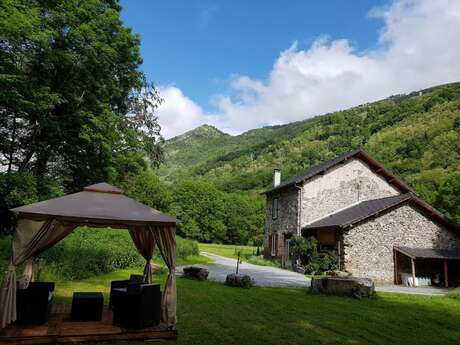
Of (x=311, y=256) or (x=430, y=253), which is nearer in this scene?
(x=430, y=253)

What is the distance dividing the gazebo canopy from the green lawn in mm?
2384

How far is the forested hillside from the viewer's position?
154ft

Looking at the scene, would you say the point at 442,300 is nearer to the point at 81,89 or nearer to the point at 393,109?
the point at 81,89

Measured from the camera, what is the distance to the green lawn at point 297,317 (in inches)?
295

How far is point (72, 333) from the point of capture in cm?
657

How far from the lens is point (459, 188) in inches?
1308

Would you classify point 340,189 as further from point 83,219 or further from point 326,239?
point 83,219

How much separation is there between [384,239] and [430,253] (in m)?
2.29

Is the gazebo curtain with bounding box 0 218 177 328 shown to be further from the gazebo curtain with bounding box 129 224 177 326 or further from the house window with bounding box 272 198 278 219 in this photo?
the house window with bounding box 272 198 278 219

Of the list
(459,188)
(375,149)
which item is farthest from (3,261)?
(375,149)

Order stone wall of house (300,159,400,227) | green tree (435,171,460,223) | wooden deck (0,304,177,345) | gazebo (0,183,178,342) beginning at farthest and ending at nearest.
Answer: green tree (435,171,460,223) < stone wall of house (300,159,400,227) < gazebo (0,183,178,342) < wooden deck (0,304,177,345)

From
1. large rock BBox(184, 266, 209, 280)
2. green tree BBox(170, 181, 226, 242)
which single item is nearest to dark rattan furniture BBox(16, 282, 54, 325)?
large rock BBox(184, 266, 209, 280)

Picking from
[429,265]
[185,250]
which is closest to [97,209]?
[429,265]

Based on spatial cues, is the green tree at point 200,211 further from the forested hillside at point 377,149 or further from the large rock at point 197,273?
the large rock at point 197,273
